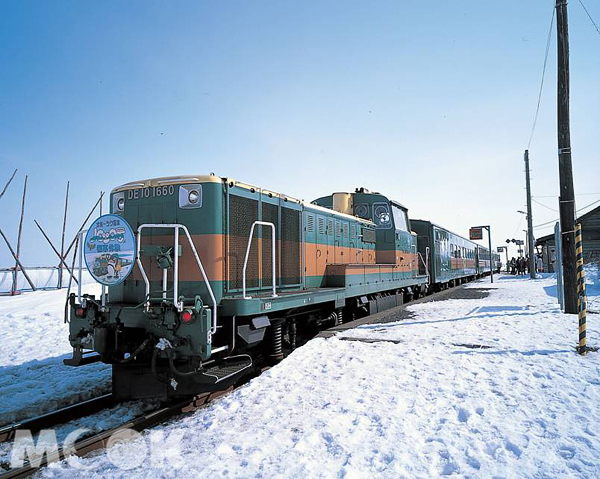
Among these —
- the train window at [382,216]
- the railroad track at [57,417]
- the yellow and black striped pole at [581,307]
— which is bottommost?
the railroad track at [57,417]

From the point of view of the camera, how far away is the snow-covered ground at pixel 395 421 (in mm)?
3047

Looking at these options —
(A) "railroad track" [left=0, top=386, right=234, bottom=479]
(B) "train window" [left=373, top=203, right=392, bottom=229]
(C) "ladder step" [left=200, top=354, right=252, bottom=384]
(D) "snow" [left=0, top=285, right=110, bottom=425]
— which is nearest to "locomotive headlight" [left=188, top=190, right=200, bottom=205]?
(C) "ladder step" [left=200, top=354, right=252, bottom=384]

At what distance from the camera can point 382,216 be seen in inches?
456

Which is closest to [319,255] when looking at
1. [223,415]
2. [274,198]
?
[274,198]

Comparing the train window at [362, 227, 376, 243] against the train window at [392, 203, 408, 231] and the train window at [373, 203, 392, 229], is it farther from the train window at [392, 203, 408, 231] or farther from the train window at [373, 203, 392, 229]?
the train window at [392, 203, 408, 231]

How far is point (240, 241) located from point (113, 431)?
8.99ft

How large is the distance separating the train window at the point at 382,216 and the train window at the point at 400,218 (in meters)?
0.38

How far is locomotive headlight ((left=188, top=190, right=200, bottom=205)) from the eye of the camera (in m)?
5.23

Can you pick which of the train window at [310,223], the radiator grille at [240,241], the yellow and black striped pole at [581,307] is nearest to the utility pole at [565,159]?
the yellow and black striped pole at [581,307]

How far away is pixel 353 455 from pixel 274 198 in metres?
4.21

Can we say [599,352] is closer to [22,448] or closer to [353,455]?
[353,455]

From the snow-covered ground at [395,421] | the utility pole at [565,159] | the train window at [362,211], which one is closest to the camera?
the snow-covered ground at [395,421]

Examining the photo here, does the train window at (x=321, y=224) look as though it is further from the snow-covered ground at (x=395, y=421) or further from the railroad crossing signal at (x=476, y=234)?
the railroad crossing signal at (x=476, y=234)

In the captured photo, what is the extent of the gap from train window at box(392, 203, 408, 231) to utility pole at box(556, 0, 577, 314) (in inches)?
164
